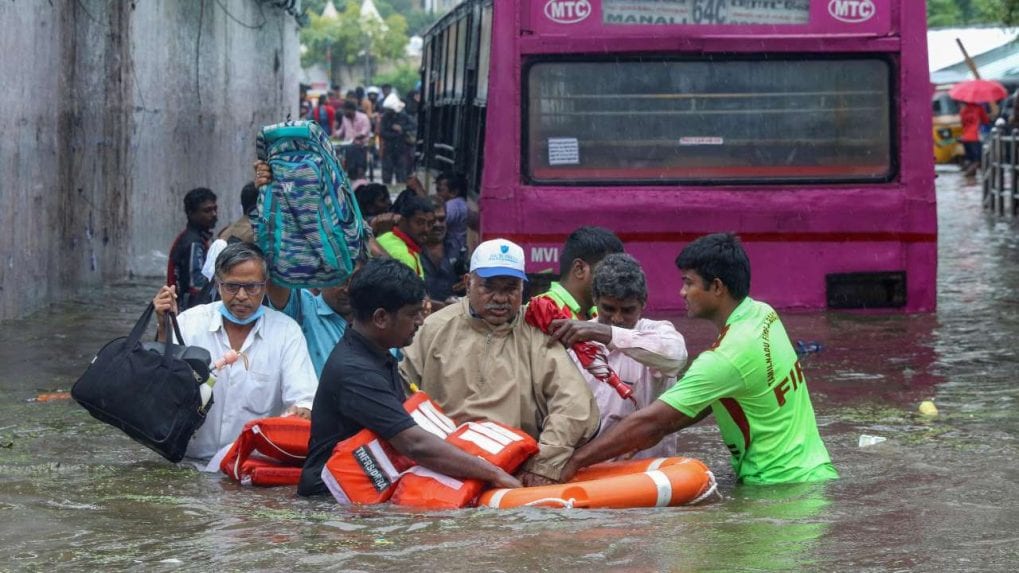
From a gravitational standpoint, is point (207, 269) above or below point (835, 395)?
above

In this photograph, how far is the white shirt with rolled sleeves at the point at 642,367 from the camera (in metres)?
6.60

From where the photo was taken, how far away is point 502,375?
6664 mm

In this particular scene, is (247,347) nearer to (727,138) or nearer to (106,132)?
(727,138)

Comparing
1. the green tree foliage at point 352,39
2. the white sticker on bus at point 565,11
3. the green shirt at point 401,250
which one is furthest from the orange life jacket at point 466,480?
the green tree foliage at point 352,39

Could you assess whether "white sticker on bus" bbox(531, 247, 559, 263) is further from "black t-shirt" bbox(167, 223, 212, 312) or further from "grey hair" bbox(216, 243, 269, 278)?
"grey hair" bbox(216, 243, 269, 278)

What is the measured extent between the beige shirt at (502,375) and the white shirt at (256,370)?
72 centimetres

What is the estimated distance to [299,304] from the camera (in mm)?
7746

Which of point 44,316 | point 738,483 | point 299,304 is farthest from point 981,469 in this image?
point 44,316

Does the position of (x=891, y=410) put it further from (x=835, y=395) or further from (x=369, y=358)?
(x=369, y=358)

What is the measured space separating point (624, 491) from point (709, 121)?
19.8 ft

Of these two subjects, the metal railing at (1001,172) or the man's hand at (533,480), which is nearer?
the man's hand at (533,480)

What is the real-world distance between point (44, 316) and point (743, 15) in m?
6.23

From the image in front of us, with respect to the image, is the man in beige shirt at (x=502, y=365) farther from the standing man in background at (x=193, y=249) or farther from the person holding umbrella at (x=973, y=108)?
the person holding umbrella at (x=973, y=108)

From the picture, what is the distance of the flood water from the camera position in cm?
589
